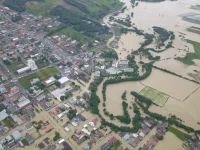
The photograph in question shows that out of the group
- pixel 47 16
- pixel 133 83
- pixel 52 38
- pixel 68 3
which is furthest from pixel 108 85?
pixel 68 3

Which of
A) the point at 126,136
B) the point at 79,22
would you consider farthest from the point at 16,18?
the point at 126,136

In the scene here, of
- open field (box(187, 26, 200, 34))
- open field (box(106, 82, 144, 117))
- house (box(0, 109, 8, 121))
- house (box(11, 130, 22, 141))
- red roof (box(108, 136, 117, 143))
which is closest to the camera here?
house (box(11, 130, 22, 141))

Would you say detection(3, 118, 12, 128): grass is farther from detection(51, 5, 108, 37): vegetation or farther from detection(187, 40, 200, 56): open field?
detection(187, 40, 200, 56): open field

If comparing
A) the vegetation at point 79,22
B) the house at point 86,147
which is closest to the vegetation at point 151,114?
the house at point 86,147

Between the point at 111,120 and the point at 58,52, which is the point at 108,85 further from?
the point at 58,52

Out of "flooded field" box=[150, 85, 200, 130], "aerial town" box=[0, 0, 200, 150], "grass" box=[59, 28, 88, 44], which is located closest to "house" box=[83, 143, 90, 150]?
"aerial town" box=[0, 0, 200, 150]

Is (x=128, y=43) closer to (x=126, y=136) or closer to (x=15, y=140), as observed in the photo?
(x=126, y=136)
